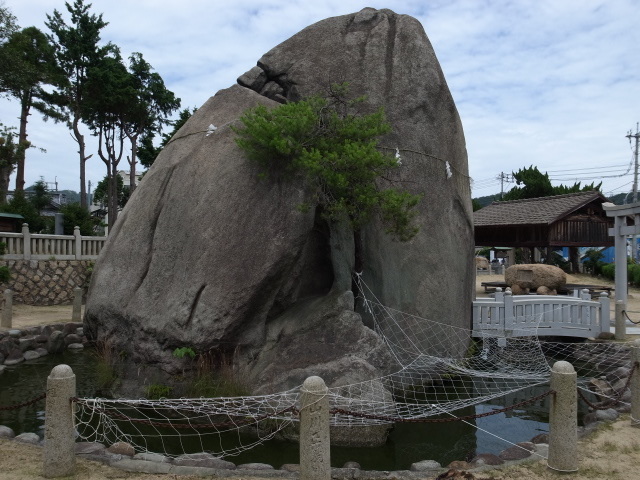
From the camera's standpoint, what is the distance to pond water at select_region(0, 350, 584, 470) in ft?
21.7

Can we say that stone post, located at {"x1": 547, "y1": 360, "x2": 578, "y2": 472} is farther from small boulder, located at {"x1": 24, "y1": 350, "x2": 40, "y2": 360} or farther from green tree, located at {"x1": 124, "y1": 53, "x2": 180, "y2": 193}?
green tree, located at {"x1": 124, "y1": 53, "x2": 180, "y2": 193}

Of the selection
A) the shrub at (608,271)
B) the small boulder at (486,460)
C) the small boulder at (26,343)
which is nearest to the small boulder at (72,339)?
the small boulder at (26,343)

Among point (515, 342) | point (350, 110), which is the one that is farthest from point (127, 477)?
point (515, 342)

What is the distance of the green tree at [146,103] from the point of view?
89.7 feet

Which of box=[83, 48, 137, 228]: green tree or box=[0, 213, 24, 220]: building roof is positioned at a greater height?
box=[83, 48, 137, 228]: green tree

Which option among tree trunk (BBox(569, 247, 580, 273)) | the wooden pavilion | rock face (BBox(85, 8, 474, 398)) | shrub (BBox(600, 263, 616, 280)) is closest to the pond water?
rock face (BBox(85, 8, 474, 398))

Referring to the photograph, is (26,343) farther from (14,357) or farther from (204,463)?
(204,463)

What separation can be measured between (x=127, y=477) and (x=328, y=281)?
5.24m

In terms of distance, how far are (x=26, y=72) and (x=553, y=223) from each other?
23.9 meters

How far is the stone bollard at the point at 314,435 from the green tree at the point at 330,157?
401 centimetres

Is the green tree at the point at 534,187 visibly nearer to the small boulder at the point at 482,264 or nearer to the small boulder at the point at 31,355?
the small boulder at the point at 482,264

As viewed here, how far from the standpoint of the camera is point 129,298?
29.4 feet

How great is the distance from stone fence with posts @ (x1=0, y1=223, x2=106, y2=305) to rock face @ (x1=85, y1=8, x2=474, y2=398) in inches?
341

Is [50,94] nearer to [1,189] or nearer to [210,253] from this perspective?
[1,189]
